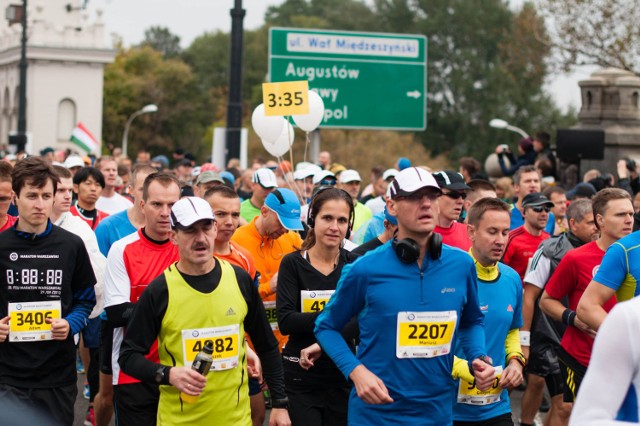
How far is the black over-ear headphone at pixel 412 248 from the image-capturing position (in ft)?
16.9

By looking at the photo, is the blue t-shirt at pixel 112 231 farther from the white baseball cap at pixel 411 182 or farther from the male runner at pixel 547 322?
the white baseball cap at pixel 411 182

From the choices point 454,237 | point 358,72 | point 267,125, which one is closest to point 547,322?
point 454,237

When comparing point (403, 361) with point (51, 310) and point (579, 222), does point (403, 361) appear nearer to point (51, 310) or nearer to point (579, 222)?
point (51, 310)

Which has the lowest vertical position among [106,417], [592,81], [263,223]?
[106,417]

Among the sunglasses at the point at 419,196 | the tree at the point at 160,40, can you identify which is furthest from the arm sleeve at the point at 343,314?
the tree at the point at 160,40

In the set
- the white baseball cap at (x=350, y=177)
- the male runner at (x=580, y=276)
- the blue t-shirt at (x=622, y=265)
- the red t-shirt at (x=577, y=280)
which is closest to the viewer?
the blue t-shirt at (x=622, y=265)

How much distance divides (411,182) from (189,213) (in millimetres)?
1061

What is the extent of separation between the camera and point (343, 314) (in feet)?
17.5

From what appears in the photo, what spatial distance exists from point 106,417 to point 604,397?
5.30m

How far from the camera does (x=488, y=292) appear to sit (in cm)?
661

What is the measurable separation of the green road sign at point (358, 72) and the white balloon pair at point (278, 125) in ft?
27.4

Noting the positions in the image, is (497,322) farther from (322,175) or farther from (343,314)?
(322,175)

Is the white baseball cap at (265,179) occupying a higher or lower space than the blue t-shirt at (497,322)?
higher

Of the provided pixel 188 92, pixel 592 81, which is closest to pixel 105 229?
pixel 592 81
